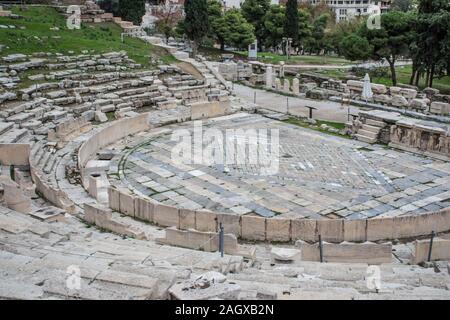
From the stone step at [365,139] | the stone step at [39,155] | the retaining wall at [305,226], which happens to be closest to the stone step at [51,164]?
the stone step at [39,155]

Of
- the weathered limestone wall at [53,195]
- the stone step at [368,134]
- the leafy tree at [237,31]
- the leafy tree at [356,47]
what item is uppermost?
the leafy tree at [237,31]

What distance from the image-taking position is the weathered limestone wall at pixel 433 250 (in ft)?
36.9

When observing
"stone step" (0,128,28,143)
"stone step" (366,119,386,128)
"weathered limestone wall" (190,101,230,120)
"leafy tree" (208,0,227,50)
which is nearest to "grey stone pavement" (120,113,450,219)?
"stone step" (366,119,386,128)

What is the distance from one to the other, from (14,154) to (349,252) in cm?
1072

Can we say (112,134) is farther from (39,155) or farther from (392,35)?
(392,35)

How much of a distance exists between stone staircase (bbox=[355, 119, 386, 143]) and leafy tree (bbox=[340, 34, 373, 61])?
47.4 ft

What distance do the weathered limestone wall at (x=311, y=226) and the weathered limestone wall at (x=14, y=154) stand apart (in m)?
6.09

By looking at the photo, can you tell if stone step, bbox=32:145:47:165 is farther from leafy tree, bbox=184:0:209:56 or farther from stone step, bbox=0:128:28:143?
leafy tree, bbox=184:0:209:56

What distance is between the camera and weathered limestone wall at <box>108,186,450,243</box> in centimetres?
1255

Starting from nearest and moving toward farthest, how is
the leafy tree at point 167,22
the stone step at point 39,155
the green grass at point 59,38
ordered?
the stone step at point 39,155, the green grass at point 59,38, the leafy tree at point 167,22

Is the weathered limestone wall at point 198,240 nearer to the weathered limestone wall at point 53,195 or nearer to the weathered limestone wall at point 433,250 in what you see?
the weathered limestone wall at point 53,195

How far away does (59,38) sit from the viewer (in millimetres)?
31375

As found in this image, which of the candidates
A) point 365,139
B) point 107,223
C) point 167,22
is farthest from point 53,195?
point 167,22
